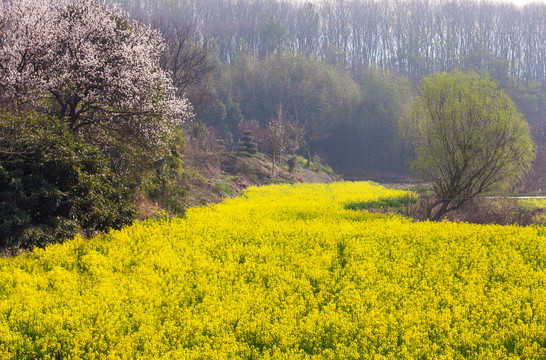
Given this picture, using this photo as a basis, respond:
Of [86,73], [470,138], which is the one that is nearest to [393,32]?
[470,138]

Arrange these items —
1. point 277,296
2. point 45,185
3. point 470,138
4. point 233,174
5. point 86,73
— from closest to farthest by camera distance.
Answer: point 277,296 < point 45,185 < point 86,73 < point 470,138 < point 233,174

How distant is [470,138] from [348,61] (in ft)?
284

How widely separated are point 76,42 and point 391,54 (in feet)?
317

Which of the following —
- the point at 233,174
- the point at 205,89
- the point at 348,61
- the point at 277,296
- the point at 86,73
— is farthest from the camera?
the point at 348,61

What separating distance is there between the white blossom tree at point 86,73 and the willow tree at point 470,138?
13.4 m

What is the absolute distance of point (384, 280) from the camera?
10500mm

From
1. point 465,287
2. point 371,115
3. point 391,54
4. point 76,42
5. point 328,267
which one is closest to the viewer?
point 465,287

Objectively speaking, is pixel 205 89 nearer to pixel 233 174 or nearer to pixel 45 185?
pixel 233 174

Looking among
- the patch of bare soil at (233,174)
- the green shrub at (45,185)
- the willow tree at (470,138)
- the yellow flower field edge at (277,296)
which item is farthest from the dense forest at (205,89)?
the willow tree at (470,138)

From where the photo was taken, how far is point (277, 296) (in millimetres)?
9367

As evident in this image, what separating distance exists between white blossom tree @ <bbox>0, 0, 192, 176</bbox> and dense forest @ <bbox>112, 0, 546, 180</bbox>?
43956 mm

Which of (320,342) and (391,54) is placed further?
(391,54)

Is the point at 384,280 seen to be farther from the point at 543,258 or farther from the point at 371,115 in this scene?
the point at 371,115

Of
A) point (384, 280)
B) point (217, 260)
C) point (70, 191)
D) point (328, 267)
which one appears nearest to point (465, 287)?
point (384, 280)
